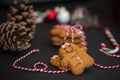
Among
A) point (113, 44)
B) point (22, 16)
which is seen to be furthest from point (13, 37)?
point (113, 44)

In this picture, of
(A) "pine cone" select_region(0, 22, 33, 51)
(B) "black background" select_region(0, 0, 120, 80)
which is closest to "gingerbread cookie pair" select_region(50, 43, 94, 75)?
(B) "black background" select_region(0, 0, 120, 80)

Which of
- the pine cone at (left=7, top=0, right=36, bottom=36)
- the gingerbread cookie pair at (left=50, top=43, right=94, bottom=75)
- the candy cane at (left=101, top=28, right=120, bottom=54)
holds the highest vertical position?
the pine cone at (left=7, top=0, right=36, bottom=36)

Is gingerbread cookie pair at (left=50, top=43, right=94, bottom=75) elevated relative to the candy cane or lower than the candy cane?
elevated

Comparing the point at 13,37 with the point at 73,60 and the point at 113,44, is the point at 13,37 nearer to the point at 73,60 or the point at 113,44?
the point at 73,60

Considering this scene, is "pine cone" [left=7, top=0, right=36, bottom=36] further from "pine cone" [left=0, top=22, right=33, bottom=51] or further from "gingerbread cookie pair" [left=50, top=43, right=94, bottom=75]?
"gingerbread cookie pair" [left=50, top=43, right=94, bottom=75]

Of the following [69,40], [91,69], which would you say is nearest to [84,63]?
[91,69]

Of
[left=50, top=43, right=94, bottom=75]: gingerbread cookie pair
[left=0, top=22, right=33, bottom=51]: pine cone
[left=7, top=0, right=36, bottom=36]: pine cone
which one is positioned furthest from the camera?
[left=7, top=0, right=36, bottom=36]: pine cone
